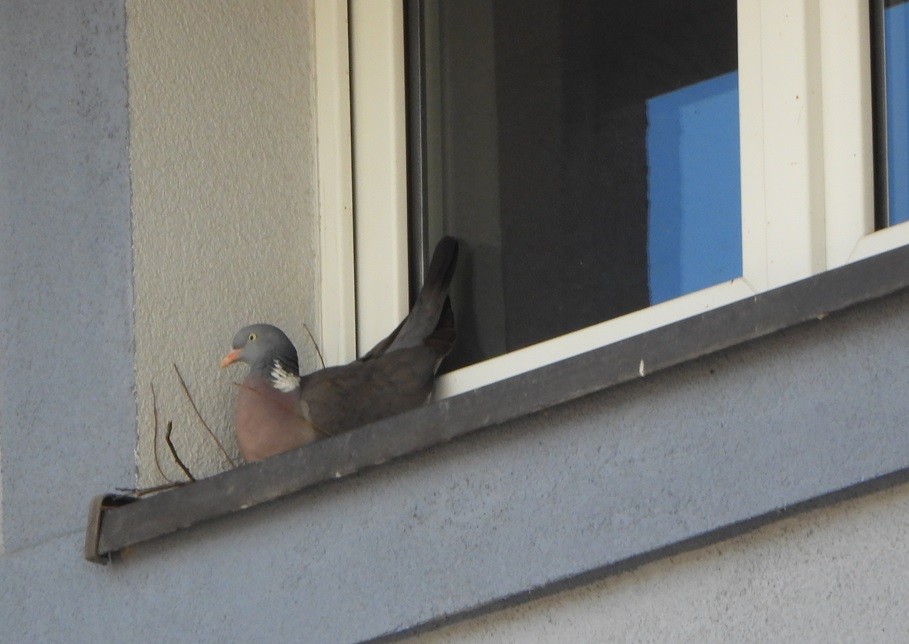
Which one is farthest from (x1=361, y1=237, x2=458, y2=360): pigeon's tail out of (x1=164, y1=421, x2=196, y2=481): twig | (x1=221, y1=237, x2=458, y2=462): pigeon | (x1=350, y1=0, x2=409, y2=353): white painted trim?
(x1=164, y1=421, x2=196, y2=481): twig

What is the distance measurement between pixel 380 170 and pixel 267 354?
42 centimetres

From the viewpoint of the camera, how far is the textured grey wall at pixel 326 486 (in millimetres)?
1792

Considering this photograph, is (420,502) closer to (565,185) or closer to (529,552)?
(529,552)

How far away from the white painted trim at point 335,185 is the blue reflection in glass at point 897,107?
103cm

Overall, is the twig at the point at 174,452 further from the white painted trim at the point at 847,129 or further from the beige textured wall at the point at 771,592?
the white painted trim at the point at 847,129

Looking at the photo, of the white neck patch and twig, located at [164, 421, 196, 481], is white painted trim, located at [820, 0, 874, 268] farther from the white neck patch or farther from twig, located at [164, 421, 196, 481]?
twig, located at [164, 421, 196, 481]

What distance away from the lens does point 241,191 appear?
263 cm

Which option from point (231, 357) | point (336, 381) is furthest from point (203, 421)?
point (336, 381)

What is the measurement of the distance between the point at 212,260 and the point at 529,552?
34.7 inches

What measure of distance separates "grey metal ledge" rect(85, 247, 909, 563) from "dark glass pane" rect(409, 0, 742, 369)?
37 centimetres

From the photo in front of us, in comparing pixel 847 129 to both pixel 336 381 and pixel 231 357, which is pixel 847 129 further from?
pixel 231 357

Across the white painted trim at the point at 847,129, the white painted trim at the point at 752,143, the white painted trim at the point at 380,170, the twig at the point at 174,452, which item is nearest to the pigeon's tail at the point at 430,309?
the white painted trim at the point at 380,170

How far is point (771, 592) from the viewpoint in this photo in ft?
5.94

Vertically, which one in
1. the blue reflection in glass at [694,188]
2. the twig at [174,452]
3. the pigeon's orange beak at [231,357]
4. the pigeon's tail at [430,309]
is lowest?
the twig at [174,452]
